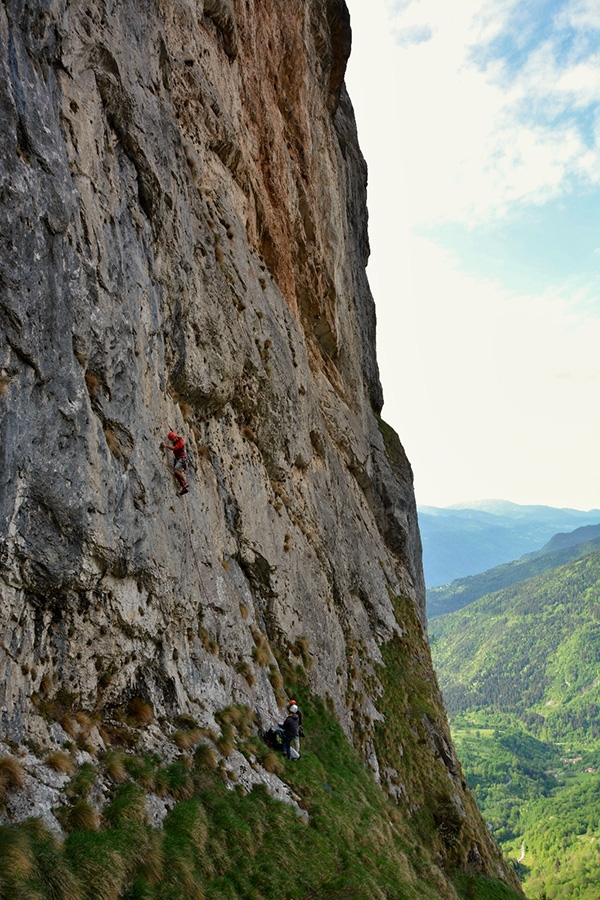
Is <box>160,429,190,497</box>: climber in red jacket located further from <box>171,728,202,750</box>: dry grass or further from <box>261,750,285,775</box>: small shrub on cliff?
<box>261,750,285,775</box>: small shrub on cliff

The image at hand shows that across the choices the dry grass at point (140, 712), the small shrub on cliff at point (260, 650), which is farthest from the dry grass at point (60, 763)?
the small shrub on cliff at point (260, 650)

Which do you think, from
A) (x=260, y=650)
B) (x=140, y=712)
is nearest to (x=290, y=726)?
(x=260, y=650)

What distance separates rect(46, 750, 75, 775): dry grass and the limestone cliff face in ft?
0.98

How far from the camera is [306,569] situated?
24.1 metres

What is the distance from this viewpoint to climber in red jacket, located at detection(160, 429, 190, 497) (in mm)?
15620

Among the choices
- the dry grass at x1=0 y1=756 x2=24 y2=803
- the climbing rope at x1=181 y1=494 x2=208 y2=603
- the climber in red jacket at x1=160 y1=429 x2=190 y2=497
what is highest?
the climber in red jacket at x1=160 y1=429 x2=190 y2=497

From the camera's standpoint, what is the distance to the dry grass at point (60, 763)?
28.9 feet

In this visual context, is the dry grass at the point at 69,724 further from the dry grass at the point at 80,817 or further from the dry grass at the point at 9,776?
the dry grass at the point at 9,776

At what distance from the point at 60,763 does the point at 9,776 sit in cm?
100

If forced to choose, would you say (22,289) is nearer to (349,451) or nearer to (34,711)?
(34,711)

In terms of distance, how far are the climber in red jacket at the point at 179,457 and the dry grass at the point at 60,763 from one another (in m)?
7.95

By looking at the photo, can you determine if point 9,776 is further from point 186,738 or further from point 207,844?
point 186,738

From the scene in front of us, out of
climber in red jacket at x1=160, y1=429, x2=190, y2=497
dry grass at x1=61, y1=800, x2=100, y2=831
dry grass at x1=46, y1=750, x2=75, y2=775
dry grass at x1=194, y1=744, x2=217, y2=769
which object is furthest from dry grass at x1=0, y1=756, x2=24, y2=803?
climber in red jacket at x1=160, y1=429, x2=190, y2=497

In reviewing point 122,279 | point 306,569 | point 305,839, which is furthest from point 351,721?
point 122,279
